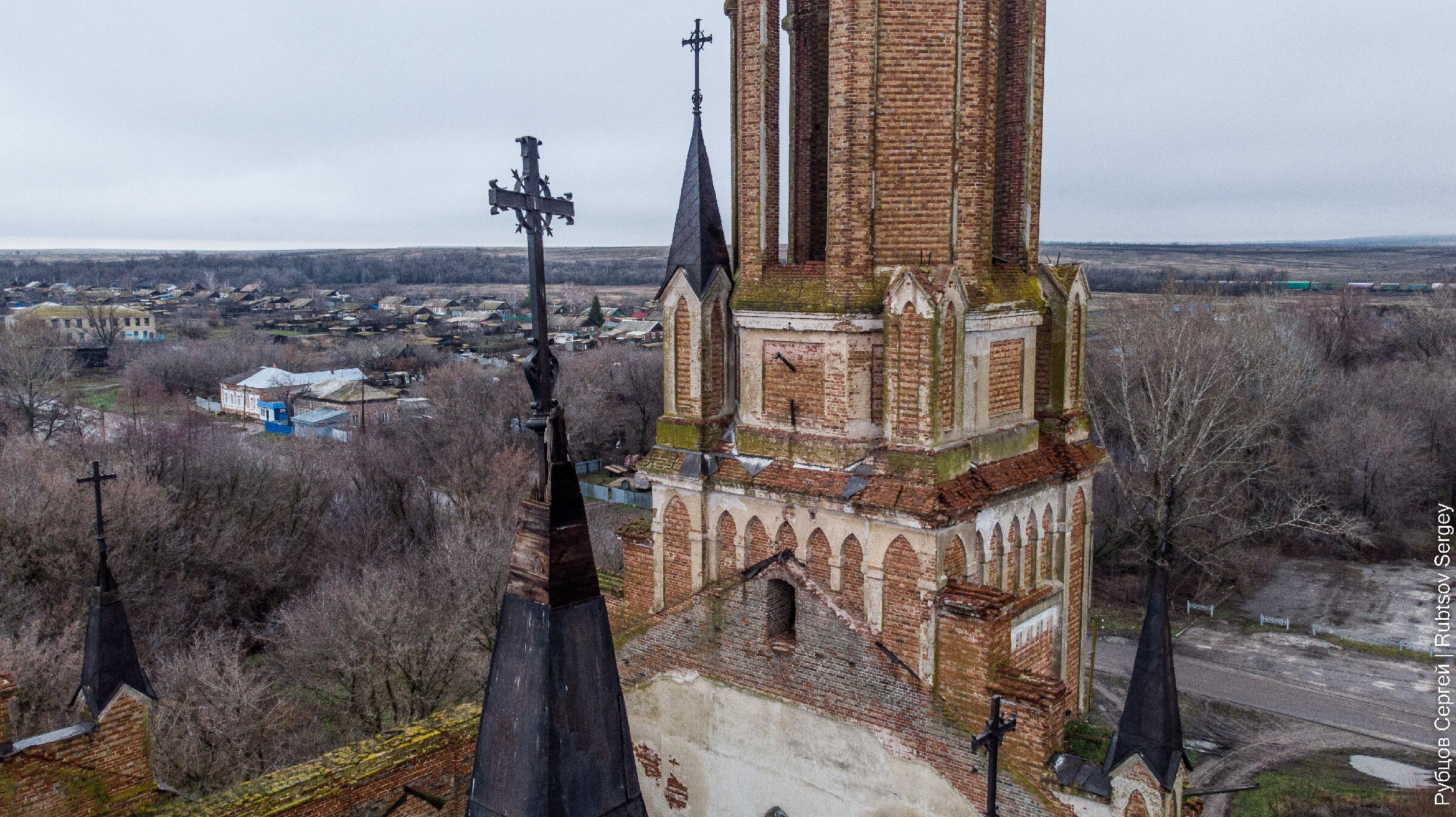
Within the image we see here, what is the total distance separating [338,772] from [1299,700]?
2454cm

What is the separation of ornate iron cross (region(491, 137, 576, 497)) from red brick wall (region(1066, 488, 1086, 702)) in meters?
7.35

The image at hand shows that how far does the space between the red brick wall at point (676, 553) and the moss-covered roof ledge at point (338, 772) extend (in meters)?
2.60

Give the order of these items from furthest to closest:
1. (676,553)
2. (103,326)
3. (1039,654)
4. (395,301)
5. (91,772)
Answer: (395,301)
(103,326)
(676,553)
(1039,654)
(91,772)

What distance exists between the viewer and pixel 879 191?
9055mm

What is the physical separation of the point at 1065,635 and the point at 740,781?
152 inches

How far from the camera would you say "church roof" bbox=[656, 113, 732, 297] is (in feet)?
32.3

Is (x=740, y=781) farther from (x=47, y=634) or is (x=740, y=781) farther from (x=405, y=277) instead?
(x=405, y=277)

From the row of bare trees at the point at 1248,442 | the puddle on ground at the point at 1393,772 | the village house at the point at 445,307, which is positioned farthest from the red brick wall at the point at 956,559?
the village house at the point at 445,307

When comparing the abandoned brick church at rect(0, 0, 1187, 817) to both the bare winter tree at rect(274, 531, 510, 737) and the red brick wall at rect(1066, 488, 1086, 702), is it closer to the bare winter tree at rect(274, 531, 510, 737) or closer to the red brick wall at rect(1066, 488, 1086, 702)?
the red brick wall at rect(1066, 488, 1086, 702)

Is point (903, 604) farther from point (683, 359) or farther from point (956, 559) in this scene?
point (683, 359)

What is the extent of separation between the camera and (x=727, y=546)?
9680mm

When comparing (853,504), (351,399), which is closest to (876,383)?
(853,504)

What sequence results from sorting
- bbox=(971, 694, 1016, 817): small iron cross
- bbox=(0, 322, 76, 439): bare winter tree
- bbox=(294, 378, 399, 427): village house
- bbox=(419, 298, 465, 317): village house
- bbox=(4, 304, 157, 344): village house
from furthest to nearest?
1. bbox=(419, 298, 465, 317): village house
2. bbox=(4, 304, 157, 344): village house
3. bbox=(294, 378, 399, 427): village house
4. bbox=(0, 322, 76, 439): bare winter tree
5. bbox=(971, 694, 1016, 817): small iron cross

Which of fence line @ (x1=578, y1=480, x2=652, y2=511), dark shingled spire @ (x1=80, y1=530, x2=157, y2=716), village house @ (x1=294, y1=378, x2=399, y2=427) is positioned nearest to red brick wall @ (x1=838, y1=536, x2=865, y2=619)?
dark shingled spire @ (x1=80, y1=530, x2=157, y2=716)
